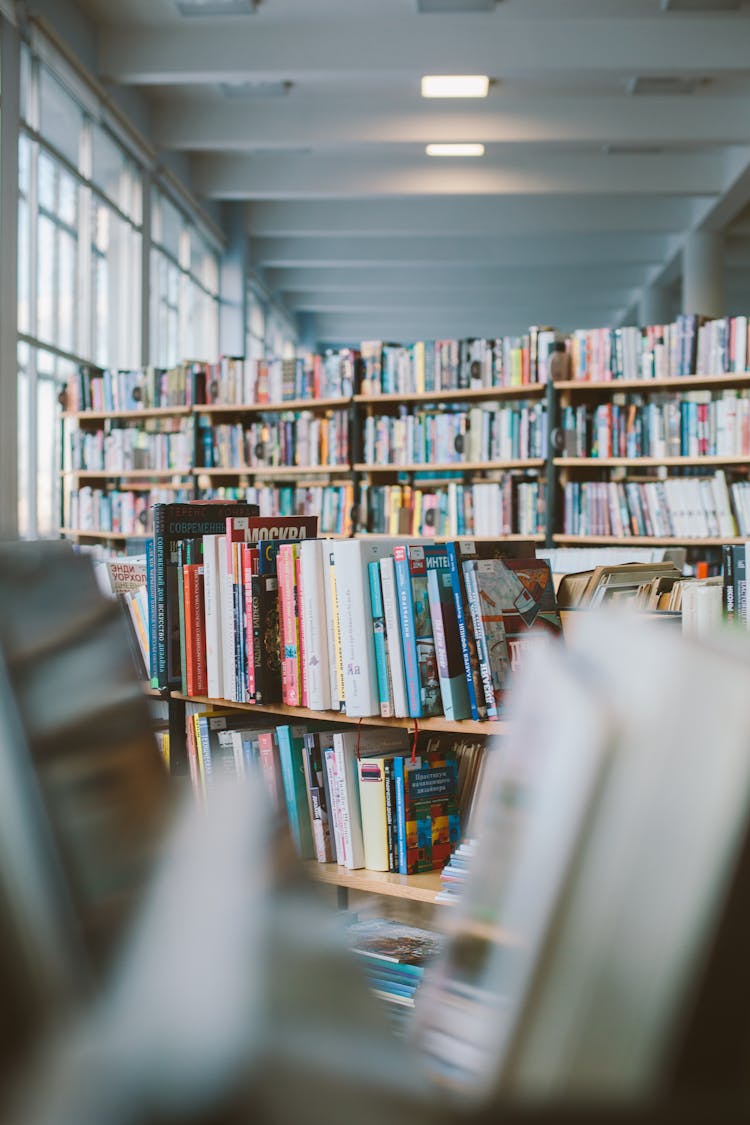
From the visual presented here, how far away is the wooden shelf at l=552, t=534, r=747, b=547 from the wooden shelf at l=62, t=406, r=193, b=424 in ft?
8.94

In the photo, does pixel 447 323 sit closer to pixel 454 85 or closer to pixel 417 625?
pixel 454 85

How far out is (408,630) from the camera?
1.78 metres

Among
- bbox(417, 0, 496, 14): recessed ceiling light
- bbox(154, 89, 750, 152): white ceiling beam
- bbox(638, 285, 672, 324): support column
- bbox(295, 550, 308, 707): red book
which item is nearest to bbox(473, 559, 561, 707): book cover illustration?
bbox(295, 550, 308, 707): red book

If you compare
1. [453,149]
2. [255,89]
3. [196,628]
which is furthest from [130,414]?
[196,628]

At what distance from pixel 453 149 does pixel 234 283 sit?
3.20 m

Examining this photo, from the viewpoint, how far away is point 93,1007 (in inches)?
15.7

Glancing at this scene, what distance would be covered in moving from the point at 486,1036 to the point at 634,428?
17.8ft

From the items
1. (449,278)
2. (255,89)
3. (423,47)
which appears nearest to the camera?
(423,47)

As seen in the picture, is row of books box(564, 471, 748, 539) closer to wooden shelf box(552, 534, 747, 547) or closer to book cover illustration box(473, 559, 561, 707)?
wooden shelf box(552, 534, 747, 547)

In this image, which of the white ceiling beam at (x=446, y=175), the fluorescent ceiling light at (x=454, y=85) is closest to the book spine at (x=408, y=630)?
the fluorescent ceiling light at (x=454, y=85)

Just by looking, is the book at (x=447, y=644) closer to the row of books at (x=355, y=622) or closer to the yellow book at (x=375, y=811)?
the row of books at (x=355, y=622)

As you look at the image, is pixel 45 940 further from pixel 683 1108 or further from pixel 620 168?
pixel 620 168

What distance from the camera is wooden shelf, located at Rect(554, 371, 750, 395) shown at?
5324mm

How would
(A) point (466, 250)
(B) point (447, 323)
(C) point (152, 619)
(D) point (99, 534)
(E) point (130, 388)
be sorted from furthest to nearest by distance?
(B) point (447, 323)
(A) point (466, 250)
(D) point (99, 534)
(E) point (130, 388)
(C) point (152, 619)
